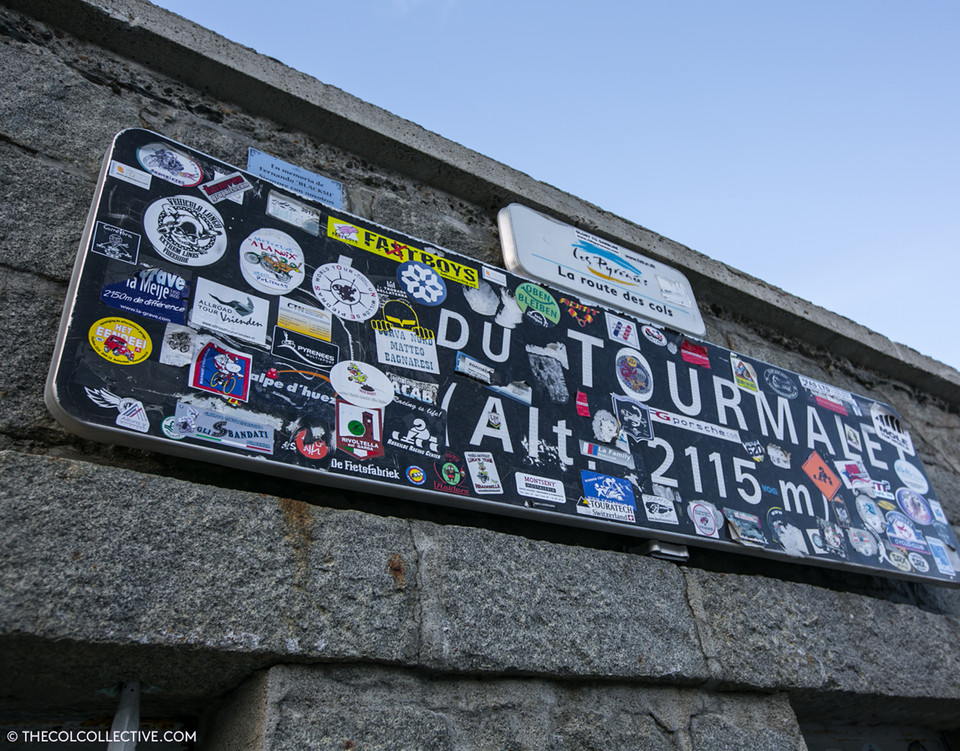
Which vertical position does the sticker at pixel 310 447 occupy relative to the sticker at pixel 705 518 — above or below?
below

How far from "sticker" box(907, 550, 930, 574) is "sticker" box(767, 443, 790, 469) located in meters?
0.57

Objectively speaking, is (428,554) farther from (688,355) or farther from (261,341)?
(688,355)

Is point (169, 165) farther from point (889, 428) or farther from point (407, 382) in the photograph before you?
point (889, 428)

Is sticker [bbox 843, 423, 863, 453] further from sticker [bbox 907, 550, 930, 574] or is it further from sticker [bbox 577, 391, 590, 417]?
sticker [bbox 577, 391, 590, 417]

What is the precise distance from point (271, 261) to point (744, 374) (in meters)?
1.73

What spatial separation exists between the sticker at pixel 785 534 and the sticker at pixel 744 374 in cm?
47

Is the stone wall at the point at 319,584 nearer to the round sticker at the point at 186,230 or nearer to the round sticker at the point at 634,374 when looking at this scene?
the round sticker at the point at 186,230

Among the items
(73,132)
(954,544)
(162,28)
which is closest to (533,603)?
(73,132)

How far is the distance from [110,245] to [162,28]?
0.91 meters

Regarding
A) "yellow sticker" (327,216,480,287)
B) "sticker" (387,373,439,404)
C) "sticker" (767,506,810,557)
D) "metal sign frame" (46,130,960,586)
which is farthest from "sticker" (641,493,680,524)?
"yellow sticker" (327,216,480,287)

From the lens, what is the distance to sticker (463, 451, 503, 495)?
1783 millimetres

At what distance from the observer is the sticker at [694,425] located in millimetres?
2305

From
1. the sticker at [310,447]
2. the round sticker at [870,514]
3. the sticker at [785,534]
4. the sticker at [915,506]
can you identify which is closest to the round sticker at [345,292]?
the sticker at [310,447]

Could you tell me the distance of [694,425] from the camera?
238 cm
